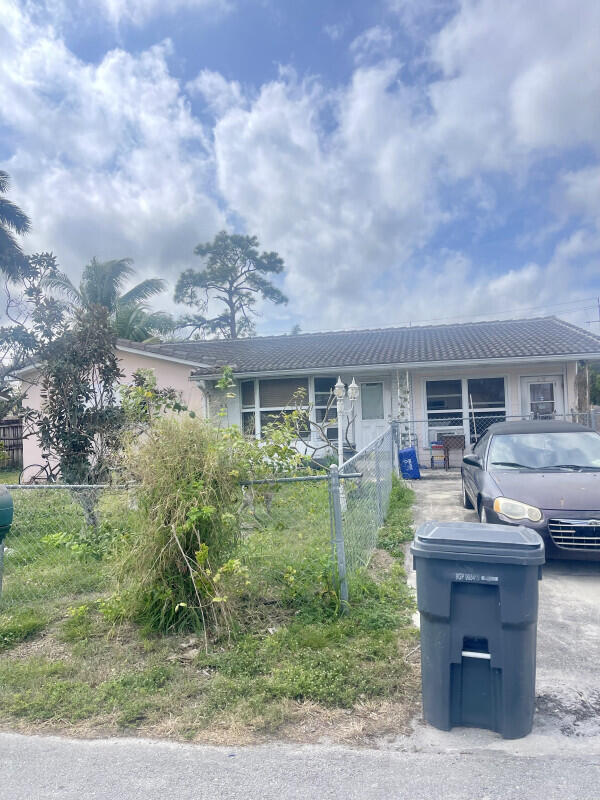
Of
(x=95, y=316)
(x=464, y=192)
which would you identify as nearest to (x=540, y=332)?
(x=464, y=192)

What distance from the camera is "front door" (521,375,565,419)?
13.2 m

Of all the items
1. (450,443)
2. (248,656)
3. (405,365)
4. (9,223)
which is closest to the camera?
(248,656)

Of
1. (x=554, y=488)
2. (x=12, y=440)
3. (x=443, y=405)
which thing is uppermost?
(x=443, y=405)

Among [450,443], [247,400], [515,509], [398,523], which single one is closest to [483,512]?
[515,509]

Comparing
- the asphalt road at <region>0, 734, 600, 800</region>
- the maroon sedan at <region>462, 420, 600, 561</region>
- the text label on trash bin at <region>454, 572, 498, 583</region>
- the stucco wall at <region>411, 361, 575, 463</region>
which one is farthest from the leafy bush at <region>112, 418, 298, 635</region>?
the stucco wall at <region>411, 361, 575, 463</region>

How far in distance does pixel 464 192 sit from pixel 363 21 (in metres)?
7.54

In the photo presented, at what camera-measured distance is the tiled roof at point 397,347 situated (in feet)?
42.8

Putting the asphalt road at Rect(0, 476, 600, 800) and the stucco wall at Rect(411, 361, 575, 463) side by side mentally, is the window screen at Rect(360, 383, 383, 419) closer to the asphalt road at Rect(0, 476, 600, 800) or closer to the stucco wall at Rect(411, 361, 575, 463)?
the stucco wall at Rect(411, 361, 575, 463)

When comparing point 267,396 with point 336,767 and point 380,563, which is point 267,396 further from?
point 336,767

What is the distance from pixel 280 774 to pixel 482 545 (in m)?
1.52

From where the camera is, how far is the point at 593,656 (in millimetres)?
3729

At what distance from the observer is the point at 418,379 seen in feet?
45.3

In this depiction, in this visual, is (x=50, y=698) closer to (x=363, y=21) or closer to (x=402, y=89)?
(x=363, y=21)

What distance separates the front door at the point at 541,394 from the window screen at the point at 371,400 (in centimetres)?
353
